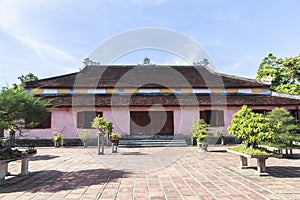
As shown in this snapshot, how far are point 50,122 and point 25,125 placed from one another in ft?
30.5

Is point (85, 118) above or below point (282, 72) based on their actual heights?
below

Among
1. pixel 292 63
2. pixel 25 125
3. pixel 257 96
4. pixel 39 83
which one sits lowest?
pixel 25 125

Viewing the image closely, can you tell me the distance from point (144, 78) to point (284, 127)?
1188 cm

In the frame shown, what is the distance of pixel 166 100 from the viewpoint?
15945mm

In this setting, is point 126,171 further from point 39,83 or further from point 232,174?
point 39,83

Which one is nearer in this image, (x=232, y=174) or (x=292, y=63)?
(x=232, y=174)

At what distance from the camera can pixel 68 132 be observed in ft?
49.3

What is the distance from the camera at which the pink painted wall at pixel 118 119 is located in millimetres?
15000

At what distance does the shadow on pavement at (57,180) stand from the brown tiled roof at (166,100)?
884 centimetres

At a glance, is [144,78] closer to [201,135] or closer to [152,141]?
[152,141]

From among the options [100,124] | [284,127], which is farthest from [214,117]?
[100,124]

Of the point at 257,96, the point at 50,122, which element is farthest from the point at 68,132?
the point at 257,96

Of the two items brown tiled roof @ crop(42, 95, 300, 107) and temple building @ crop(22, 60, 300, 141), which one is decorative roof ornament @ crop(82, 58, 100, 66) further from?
brown tiled roof @ crop(42, 95, 300, 107)

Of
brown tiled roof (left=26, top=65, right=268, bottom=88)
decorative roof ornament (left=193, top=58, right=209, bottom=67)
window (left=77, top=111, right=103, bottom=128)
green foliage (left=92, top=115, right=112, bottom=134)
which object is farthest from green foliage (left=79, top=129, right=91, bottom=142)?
decorative roof ornament (left=193, top=58, right=209, bottom=67)
